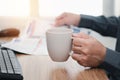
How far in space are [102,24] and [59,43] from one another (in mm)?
517

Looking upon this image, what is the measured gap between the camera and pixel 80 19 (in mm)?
1298

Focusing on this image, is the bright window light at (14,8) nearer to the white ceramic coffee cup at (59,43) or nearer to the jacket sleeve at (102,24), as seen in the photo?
the jacket sleeve at (102,24)

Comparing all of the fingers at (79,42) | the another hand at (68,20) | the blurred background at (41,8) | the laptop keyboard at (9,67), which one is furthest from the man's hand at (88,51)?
the blurred background at (41,8)

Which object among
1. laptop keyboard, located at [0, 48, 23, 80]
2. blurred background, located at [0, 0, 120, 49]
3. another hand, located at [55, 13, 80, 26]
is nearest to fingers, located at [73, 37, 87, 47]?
laptop keyboard, located at [0, 48, 23, 80]

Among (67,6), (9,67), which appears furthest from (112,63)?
(67,6)

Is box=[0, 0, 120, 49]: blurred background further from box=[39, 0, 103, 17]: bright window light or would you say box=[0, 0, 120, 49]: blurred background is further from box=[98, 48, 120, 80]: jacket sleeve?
box=[98, 48, 120, 80]: jacket sleeve

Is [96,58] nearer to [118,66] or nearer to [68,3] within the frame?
[118,66]

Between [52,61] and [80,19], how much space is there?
41 cm

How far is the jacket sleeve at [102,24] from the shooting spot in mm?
1312

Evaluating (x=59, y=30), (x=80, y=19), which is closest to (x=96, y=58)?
(x=59, y=30)

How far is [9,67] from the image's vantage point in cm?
82

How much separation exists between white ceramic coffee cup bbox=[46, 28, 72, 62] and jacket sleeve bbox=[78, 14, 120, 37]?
430 millimetres

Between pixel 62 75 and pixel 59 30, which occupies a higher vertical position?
pixel 59 30

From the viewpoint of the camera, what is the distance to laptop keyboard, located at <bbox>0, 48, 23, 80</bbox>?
2.46 feet
